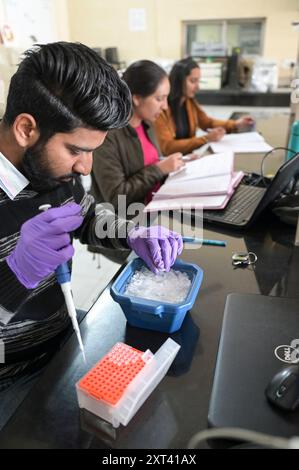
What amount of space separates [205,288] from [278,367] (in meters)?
0.28

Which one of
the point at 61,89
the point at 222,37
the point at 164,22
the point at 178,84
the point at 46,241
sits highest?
the point at 164,22

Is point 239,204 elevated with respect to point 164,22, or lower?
lower

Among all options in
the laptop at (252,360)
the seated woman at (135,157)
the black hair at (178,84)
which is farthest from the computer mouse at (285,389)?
the black hair at (178,84)

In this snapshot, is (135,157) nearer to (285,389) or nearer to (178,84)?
(178,84)

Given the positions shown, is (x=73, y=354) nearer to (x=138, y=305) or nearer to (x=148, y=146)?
(x=138, y=305)

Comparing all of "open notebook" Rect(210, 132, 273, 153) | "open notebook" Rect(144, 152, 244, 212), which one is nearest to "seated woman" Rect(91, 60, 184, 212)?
"open notebook" Rect(144, 152, 244, 212)

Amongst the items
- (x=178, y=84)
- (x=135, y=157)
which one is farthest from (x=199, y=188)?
(x=178, y=84)

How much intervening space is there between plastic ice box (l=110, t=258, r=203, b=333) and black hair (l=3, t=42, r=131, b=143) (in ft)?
1.17

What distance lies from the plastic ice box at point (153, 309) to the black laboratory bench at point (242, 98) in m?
3.47

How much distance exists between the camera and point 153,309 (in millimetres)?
672

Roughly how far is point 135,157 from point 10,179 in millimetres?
878

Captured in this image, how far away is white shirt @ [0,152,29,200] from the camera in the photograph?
852 mm

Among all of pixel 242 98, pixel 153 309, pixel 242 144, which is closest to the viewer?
pixel 153 309
